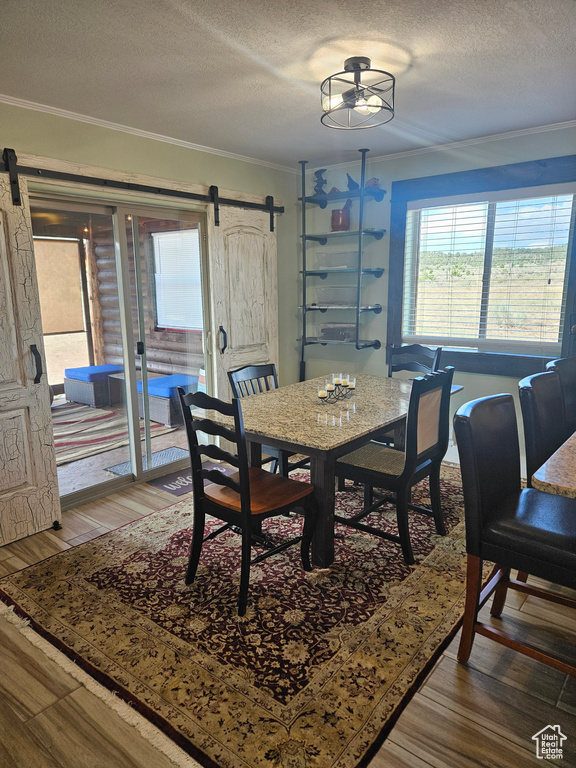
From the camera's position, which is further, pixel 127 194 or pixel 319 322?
pixel 319 322

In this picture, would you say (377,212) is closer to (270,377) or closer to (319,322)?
(319,322)

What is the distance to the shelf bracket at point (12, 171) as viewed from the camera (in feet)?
8.86

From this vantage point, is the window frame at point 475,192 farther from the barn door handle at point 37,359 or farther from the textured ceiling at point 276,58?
the barn door handle at point 37,359

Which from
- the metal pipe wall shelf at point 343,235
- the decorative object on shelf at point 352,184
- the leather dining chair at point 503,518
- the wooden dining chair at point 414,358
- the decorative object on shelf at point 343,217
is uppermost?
the decorative object on shelf at point 352,184

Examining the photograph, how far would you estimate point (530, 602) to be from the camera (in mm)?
2252

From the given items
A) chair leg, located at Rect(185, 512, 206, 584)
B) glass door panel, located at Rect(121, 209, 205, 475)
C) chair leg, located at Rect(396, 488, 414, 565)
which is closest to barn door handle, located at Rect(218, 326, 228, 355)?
glass door panel, located at Rect(121, 209, 205, 475)

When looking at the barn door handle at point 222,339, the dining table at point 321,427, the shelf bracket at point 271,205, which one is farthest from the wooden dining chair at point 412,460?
the shelf bracket at point 271,205

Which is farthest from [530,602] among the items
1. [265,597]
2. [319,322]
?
[319,322]

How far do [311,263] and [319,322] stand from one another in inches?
22.7

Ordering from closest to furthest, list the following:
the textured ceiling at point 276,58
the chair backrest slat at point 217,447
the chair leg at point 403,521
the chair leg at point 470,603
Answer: the chair leg at point 470,603 → the textured ceiling at point 276,58 → the chair backrest slat at point 217,447 → the chair leg at point 403,521

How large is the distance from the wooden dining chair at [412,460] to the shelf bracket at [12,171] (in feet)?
7.59

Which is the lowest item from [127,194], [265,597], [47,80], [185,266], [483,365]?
[265,597]

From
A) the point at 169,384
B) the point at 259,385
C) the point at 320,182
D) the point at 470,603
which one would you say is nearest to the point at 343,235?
the point at 320,182

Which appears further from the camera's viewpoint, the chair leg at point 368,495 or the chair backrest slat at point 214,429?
the chair leg at point 368,495
